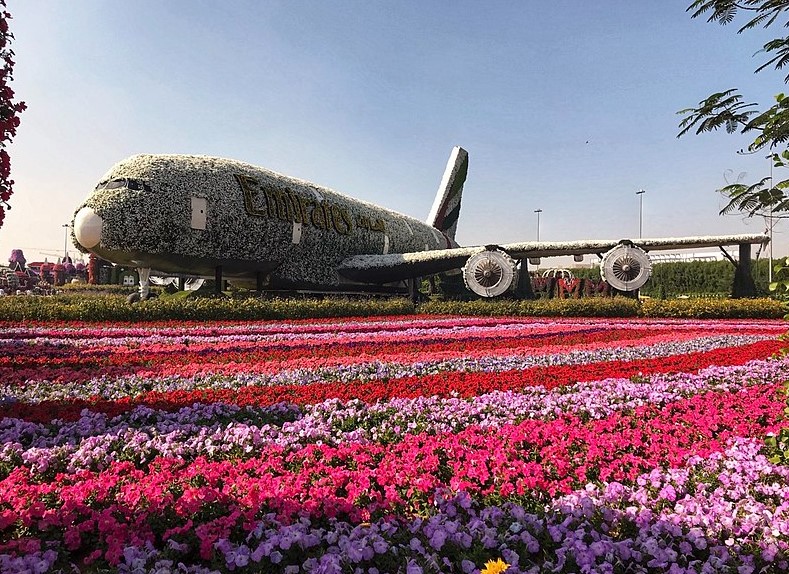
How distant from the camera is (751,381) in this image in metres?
6.50

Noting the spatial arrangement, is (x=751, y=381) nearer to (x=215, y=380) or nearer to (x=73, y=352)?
(x=215, y=380)

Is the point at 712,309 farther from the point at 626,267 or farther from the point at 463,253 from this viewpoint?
the point at 463,253

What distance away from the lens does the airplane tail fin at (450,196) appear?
119 feet

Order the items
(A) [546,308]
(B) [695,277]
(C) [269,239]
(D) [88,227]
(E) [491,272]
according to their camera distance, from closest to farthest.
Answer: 1. (D) [88,227]
2. (C) [269,239]
3. (A) [546,308]
4. (E) [491,272]
5. (B) [695,277]

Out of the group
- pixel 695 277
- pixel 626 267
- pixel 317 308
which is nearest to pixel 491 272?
pixel 626 267

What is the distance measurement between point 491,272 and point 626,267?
5.54 m

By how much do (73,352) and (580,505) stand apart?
29.1 feet

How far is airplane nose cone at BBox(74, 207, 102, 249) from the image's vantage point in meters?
14.0

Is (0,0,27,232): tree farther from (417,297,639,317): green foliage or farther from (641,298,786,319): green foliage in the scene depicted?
(641,298,786,319): green foliage

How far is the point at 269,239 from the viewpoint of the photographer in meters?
17.8

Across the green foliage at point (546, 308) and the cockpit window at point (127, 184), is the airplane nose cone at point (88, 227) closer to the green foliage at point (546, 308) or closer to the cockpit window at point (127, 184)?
the cockpit window at point (127, 184)

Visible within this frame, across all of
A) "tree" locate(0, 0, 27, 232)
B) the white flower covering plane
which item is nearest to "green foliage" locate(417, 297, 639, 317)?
the white flower covering plane

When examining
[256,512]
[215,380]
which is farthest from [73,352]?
[256,512]

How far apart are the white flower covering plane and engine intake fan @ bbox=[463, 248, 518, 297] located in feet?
0.13
